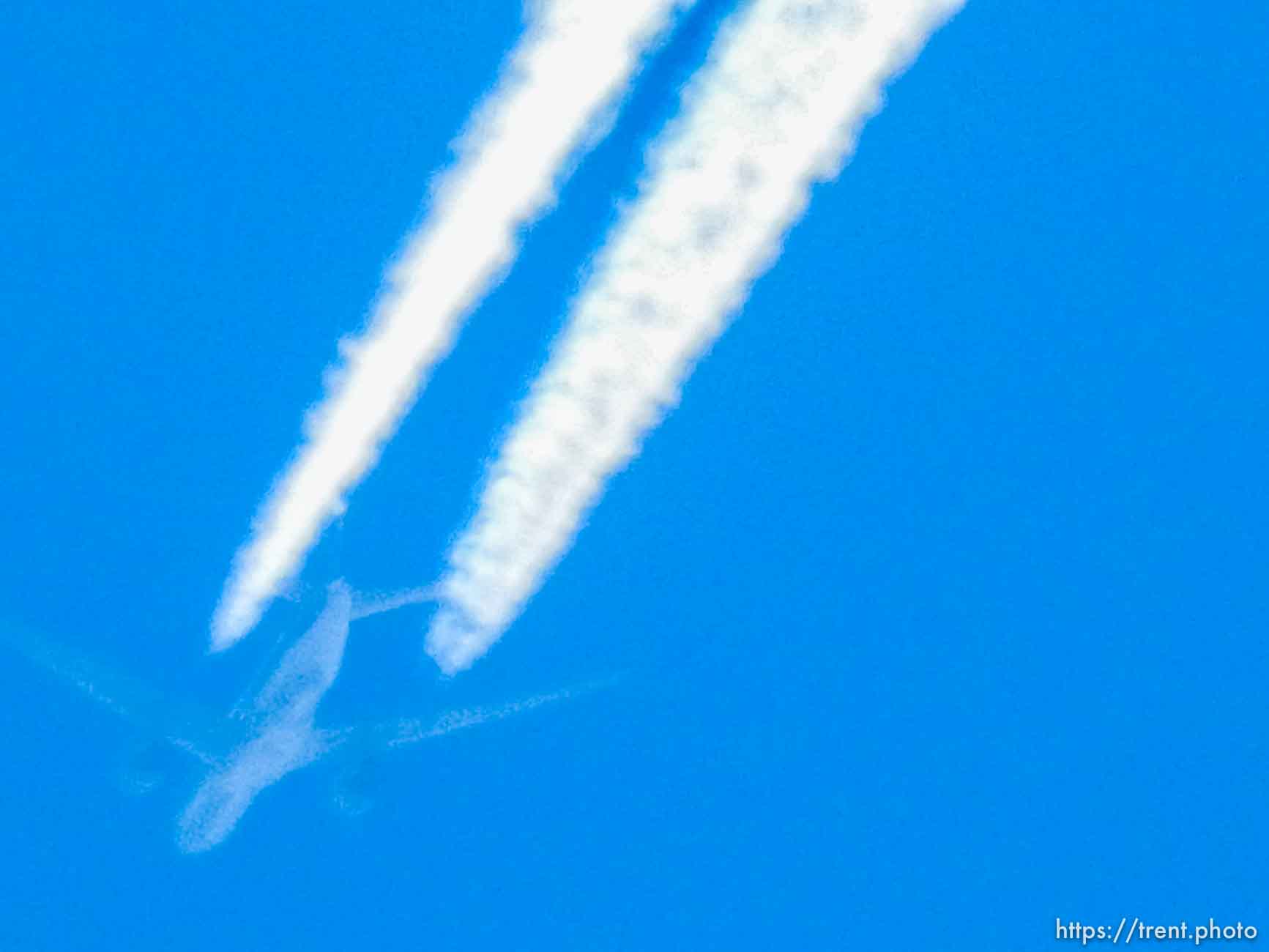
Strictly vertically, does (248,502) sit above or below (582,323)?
below

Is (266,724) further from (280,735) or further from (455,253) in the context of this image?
(455,253)

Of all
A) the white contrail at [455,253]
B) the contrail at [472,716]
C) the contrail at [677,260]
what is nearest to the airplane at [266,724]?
the contrail at [472,716]

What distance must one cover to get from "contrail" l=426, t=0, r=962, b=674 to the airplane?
0.53 meters

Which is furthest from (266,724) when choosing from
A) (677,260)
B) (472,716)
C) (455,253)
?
(677,260)

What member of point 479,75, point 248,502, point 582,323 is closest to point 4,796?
point 248,502

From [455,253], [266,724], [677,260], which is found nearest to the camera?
[677,260]

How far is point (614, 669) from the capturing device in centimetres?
430

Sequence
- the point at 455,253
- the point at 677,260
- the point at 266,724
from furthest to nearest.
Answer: the point at 266,724, the point at 455,253, the point at 677,260

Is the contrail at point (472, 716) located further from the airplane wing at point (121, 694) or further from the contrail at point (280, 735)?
the airplane wing at point (121, 694)

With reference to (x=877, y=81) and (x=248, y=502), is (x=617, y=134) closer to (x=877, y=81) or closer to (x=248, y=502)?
(x=877, y=81)

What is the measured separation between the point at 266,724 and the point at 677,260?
3.01 m

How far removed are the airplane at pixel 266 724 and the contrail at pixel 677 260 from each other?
53 cm

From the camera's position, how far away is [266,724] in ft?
14.4

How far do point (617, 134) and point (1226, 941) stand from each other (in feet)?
15.7
